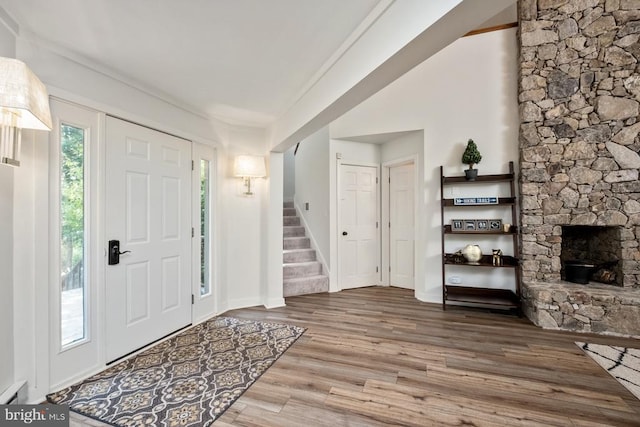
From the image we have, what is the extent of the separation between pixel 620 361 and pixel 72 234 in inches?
180

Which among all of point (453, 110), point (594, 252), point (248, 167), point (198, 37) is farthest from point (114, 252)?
point (594, 252)

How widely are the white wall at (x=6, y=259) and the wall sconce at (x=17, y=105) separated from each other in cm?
24

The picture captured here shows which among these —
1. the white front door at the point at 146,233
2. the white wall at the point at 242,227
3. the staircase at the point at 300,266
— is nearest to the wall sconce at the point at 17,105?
the white front door at the point at 146,233

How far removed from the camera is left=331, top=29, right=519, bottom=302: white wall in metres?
3.71

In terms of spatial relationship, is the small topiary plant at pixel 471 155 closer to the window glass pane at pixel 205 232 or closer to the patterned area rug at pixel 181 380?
the patterned area rug at pixel 181 380

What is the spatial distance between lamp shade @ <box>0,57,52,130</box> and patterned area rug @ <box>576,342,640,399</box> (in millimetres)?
4064

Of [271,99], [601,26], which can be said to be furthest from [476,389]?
[601,26]

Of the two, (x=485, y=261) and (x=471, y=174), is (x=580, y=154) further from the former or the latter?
(x=485, y=261)

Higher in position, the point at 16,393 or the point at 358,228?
the point at 358,228

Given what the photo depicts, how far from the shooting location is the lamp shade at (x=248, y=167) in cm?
352

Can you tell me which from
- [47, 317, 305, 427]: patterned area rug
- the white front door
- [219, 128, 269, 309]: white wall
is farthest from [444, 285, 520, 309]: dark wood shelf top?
the white front door

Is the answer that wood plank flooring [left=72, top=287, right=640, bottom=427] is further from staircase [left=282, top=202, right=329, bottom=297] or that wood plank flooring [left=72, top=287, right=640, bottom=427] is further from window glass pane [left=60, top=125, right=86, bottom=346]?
staircase [left=282, top=202, right=329, bottom=297]

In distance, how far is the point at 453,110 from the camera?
3.91 metres

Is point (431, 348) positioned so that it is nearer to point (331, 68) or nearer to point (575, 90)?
point (331, 68)
